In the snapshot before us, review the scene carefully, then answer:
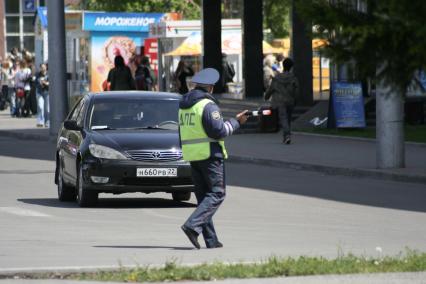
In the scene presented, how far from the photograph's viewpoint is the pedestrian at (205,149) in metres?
12.6

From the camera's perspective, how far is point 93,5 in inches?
2731

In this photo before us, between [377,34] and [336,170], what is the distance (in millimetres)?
16157

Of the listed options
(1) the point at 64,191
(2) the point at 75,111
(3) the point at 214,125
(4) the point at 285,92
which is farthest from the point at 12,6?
(3) the point at 214,125

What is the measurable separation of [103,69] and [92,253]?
3651 centimetres

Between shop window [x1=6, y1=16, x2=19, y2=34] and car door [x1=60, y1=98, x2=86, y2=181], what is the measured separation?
61.3 m

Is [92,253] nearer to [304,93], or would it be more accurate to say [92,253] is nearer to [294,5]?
[294,5]

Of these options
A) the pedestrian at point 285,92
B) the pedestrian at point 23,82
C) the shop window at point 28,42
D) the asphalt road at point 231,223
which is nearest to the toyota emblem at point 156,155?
the asphalt road at point 231,223

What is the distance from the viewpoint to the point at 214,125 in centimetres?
1269

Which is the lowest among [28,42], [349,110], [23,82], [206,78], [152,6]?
[349,110]

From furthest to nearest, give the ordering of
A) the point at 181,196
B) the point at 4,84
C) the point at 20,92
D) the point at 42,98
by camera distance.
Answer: the point at 4,84 → the point at 20,92 → the point at 42,98 → the point at 181,196

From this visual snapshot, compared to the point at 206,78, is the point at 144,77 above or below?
below

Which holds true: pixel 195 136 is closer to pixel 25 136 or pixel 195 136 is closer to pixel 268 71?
pixel 25 136

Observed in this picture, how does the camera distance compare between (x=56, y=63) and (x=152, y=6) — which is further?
(x=152, y=6)

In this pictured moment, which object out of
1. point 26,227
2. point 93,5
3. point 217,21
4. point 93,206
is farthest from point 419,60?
point 93,5
